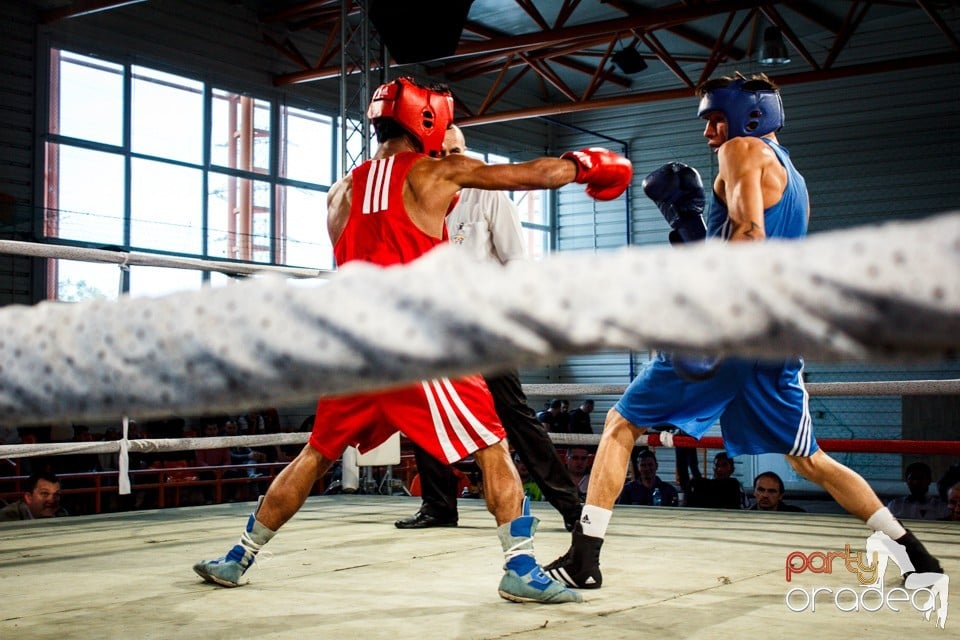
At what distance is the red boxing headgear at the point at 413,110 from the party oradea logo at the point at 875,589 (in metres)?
1.39

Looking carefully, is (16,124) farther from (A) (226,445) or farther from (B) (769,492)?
(B) (769,492)

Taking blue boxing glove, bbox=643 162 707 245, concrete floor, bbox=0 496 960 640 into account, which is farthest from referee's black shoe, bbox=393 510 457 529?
blue boxing glove, bbox=643 162 707 245

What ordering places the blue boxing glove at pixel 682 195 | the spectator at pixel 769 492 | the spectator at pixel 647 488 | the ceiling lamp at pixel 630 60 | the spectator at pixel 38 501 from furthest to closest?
the ceiling lamp at pixel 630 60
the spectator at pixel 647 488
the spectator at pixel 769 492
the spectator at pixel 38 501
the blue boxing glove at pixel 682 195

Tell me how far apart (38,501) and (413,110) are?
10.8 feet

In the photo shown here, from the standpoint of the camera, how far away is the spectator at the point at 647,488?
6051 millimetres

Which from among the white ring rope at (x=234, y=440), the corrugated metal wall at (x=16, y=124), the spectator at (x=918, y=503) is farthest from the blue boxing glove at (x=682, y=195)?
the corrugated metal wall at (x=16, y=124)

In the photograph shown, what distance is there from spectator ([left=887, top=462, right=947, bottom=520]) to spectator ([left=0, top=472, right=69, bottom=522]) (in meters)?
4.19

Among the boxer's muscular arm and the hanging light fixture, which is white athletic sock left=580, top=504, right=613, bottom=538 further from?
the hanging light fixture

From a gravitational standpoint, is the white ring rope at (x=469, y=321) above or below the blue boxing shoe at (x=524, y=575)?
above

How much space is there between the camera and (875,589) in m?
2.33

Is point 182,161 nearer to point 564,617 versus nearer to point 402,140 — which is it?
point 402,140

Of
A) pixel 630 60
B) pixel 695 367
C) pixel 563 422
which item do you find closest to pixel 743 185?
pixel 695 367

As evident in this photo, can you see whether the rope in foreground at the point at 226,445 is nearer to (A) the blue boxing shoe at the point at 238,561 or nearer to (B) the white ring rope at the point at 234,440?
(B) the white ring rope at the point at 234,440

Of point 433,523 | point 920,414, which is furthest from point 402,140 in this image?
point 920,414
